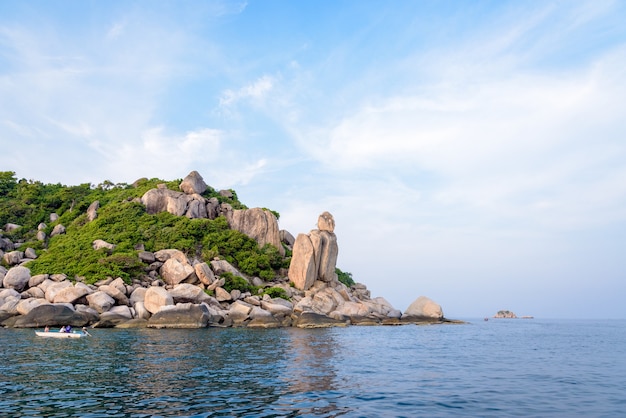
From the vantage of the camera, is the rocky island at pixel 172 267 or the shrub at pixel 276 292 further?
the shrub at pixel 276 292

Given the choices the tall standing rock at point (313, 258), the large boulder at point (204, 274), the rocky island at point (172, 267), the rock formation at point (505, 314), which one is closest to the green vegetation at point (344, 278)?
the rocky island at point (172, 267)

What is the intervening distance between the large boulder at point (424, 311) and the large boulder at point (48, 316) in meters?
38.8

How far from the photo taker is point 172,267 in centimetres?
4866

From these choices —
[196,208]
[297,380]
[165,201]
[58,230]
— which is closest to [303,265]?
[196,208]

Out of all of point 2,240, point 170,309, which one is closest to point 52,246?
point 2,240

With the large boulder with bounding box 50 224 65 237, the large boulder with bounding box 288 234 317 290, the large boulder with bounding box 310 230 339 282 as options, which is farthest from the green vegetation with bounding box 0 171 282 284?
the large boulder with bounding box 310 230 339 282

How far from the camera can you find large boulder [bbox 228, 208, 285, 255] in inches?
2522

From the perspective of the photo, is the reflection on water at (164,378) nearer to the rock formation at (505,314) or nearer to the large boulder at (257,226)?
the large boulder at (257,226)

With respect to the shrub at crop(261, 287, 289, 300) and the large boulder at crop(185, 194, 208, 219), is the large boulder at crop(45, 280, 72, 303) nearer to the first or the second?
the shrub at crop(261, 287, 289, 300)

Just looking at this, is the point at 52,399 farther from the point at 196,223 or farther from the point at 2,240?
the point at 2,240

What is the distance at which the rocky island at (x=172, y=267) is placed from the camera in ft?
134

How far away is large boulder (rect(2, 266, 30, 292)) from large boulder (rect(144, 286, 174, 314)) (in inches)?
506

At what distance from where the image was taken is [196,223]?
59750mm

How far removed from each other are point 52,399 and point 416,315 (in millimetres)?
52699
